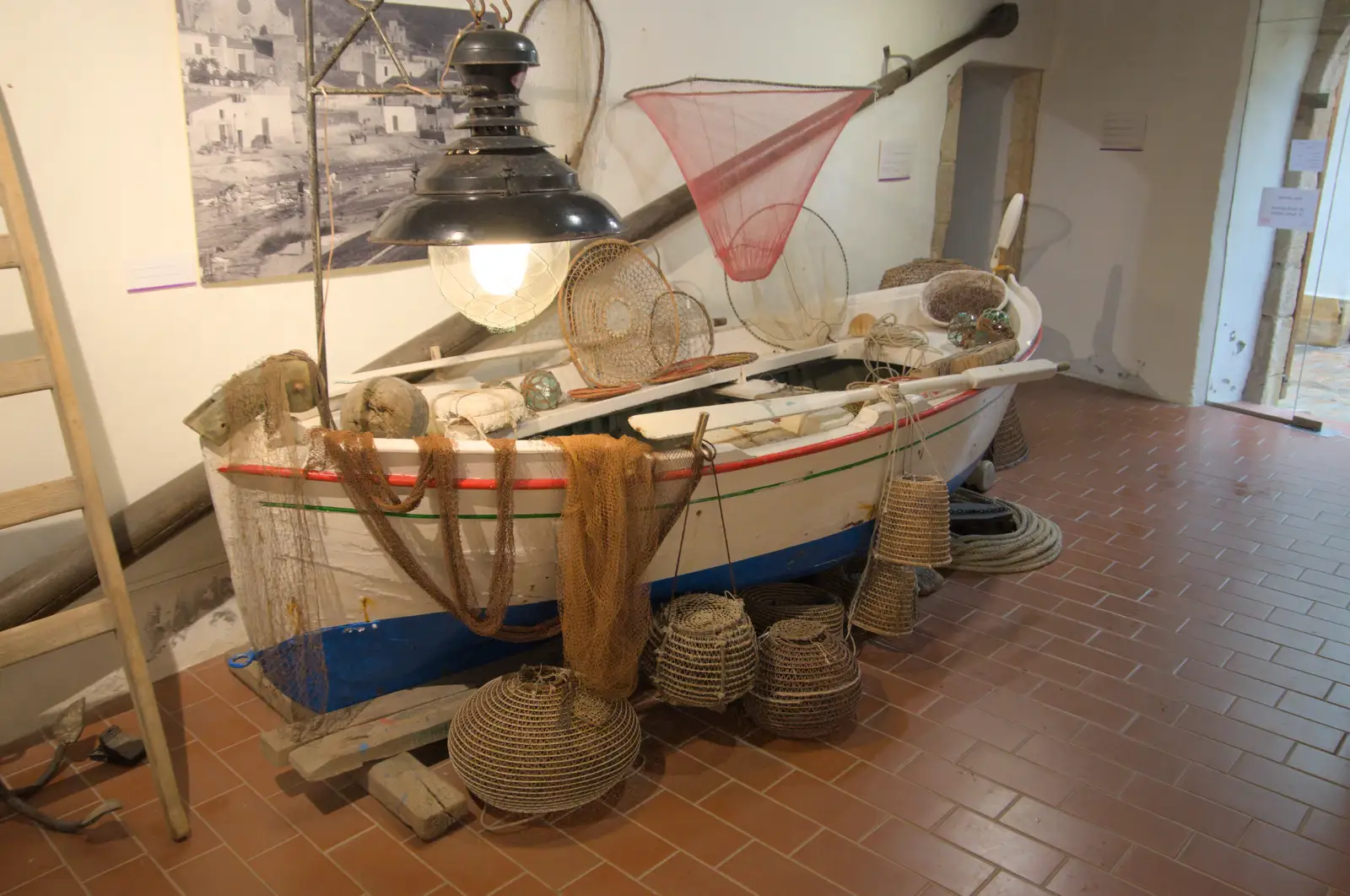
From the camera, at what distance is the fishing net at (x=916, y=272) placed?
5566mm

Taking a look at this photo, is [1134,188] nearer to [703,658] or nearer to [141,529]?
[703,658]

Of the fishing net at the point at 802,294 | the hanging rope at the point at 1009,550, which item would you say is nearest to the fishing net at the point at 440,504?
the fishing net at the point at 802,294

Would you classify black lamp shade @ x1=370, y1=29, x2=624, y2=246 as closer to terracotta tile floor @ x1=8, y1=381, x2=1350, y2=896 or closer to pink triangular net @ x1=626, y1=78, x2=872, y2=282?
terracotta tile floor @ x1=8, y1=381, x2=1350, y2=896

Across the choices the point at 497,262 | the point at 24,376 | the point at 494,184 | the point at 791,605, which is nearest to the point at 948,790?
the point at 791,605

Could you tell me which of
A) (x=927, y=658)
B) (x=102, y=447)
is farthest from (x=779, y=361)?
(x=102, y=447)

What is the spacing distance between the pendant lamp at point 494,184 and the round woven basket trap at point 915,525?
1728 millimetres

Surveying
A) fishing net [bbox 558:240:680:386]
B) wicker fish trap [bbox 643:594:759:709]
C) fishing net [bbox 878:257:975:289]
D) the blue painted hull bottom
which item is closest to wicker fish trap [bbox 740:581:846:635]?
the blue painted hull bottom

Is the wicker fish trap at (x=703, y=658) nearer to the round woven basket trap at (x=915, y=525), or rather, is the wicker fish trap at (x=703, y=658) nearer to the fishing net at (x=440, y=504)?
the fishing net at (x=440, y=504)

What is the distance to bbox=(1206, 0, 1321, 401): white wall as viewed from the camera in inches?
237

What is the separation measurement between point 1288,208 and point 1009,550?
3651 millimetres

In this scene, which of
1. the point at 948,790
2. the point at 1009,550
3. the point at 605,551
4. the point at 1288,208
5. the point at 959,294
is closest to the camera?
the point at 605,551

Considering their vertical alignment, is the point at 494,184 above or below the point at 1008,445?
above

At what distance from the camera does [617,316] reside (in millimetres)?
3816

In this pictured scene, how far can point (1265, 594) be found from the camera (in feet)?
13.3
